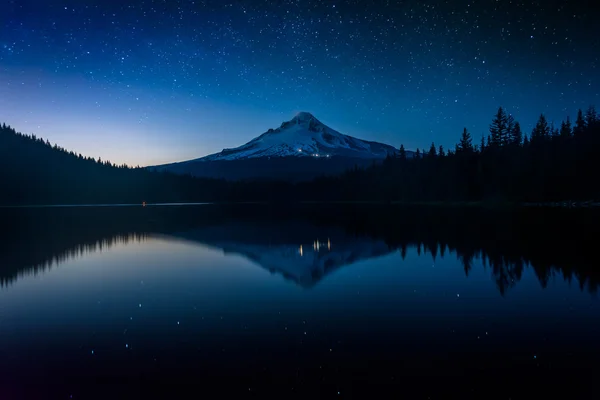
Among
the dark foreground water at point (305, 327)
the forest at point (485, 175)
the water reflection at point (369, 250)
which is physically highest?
the forest at point (485, 175)

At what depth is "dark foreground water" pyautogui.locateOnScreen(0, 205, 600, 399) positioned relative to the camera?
7863mm

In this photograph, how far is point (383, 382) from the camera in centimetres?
784

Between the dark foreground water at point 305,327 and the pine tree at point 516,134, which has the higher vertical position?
the pine tree at point 516,134

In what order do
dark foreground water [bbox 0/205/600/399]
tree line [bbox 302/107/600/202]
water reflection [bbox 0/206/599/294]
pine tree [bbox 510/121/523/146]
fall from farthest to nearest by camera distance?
pine tree [bbox 510/121/523/146] → tree line [bbox 302/107/600/202] → water reflection [bbox 0/206/599/294] → dark foreground water [bbox 0/205/600/399]

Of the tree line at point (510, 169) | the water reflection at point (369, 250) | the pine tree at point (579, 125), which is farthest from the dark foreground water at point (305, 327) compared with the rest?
the pine tree at point (579, 125)

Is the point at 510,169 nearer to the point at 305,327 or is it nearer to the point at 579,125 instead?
the point at 579,125

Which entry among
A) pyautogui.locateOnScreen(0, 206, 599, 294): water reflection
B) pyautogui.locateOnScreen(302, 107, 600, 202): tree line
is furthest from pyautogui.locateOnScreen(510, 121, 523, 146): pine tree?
pyautogui.locateOnScreen(0, 206, 599, 294): water reflection

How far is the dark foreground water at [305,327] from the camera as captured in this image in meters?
7.86

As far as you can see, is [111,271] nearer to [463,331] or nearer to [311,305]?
[311,305]

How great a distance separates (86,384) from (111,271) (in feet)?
43.3

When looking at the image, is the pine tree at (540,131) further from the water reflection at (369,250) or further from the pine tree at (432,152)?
the water reflection at (369,250)

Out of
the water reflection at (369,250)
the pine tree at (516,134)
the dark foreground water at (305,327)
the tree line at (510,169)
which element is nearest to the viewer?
the dark foreground water at (305,327)

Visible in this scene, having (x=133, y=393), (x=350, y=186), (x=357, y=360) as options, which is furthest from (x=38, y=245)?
(x=350, y=186)

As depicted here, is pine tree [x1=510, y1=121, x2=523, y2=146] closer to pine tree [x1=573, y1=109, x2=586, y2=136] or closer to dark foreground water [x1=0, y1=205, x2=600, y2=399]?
pine tree [x1=573, y1=109, x2=586, y2=136]
